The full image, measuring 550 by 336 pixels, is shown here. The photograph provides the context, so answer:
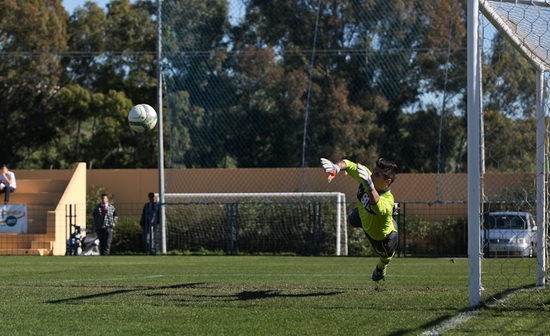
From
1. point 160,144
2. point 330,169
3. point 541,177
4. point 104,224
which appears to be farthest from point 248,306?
point 160,144

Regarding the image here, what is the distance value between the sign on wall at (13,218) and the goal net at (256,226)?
4.37m

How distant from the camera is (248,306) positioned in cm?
923

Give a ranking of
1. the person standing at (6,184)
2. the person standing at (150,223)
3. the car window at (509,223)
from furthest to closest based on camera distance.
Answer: the person standing at (6,184) < the person standing at (150,223) < the car window at (509,223)

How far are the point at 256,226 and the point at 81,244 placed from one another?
531 cm

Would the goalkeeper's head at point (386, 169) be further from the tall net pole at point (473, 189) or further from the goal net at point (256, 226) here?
the goal net at point (256, 226)

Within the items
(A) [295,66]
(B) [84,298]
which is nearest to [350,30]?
(A) [295,66]

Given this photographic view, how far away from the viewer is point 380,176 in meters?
11.2

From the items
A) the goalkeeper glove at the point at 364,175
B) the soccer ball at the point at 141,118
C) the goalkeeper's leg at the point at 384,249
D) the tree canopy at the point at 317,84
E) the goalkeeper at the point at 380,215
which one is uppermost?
the tree canopy at the point at 317,84

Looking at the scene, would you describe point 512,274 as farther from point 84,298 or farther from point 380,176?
point 84,298

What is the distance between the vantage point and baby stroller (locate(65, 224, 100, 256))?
1025 inches

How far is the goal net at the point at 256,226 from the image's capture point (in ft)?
89.7

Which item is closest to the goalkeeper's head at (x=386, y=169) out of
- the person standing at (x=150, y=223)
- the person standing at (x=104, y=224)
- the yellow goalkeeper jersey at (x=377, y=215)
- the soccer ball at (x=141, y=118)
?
the yellow goalkeeper jersey at (x=377, y=215)

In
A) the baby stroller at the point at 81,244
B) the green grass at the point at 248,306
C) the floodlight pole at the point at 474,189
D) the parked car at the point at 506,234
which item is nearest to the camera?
the green grass at the point at 248,306

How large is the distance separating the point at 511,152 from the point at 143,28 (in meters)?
21.8
